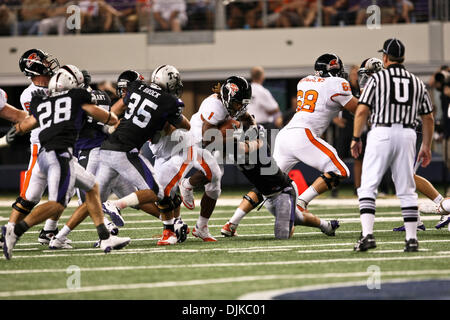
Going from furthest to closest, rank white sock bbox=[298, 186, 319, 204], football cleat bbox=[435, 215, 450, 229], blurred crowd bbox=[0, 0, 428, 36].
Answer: blurred crowd bbox=[0, 0, 428, 36] < white sock bbox=[298, 186, 319, 204] < football cleat bbox=[435, 215, 450, 229]

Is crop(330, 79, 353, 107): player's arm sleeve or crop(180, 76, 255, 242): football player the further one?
crop(330, 79, 353, 107): player's arm sleeve

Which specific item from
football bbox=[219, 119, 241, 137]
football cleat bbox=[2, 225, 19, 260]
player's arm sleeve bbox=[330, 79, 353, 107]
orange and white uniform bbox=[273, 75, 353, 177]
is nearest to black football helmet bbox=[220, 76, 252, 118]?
football bbox=[219, 119, 241, 137]

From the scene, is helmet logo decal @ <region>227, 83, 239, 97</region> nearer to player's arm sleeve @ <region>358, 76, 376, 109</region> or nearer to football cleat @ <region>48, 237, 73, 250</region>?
player's arm sleeve @ <region>358, 76, 376, 109</region>

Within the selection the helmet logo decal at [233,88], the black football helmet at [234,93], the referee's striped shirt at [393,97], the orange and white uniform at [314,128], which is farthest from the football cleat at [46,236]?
the referee's striped shirt at [393,97]

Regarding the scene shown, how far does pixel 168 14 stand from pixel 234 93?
10.0 metres

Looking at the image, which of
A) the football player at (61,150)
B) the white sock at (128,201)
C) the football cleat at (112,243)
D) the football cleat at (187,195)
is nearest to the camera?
the football player at (61,150)

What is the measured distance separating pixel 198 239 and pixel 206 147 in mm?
911

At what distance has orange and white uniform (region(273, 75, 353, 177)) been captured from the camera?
9.48 m

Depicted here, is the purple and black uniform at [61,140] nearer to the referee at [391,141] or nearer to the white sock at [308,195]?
the referee at [391,141]

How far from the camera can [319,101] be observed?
9594mm

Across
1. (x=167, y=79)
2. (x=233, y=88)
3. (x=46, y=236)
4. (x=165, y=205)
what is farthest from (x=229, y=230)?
(x=46, y=236)

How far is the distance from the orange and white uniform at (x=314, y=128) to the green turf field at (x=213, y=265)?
29.4 inches

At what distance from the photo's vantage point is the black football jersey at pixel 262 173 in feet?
29.5

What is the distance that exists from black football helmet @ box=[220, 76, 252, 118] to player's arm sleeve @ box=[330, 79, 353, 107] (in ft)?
3.57
